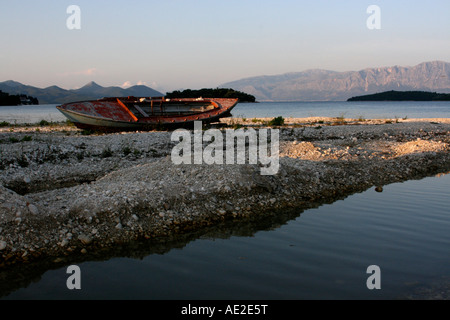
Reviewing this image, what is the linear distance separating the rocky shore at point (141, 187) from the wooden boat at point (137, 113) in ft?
17.0

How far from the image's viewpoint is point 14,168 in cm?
1341

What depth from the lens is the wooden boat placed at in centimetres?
2392

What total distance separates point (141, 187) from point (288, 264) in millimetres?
4767

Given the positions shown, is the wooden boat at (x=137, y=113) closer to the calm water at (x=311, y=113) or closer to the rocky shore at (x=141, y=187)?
the rocky shore at (x=141, y=187)

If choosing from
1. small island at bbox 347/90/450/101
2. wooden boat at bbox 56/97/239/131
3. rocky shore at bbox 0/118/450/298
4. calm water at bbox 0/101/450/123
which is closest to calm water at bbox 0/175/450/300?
rocky shore at bbox 0/118/450/298

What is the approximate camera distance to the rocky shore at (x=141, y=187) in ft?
25.4

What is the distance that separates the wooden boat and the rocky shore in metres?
5.19

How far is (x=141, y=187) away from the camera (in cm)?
984

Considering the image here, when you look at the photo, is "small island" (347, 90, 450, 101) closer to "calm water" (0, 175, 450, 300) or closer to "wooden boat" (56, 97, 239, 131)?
"wooden boat" (56, 97, 239, 131)

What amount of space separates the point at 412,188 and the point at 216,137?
36.2ft

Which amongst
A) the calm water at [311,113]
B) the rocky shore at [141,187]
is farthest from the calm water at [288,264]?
the calm water at [311,113]
